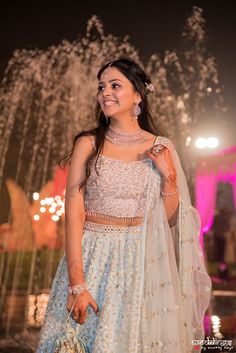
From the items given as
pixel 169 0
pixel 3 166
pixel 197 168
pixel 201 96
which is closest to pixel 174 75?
pixel 201 96

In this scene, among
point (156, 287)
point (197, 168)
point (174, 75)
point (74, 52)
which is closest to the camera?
point (156, 287)

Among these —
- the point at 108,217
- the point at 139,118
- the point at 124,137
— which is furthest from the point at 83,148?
the point at 139,118

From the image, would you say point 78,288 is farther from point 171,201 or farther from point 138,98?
point 138,98

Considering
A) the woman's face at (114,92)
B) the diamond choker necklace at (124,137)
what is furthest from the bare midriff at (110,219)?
the woman's face at (114,92)

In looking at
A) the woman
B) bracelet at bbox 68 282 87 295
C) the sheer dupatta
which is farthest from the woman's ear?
bracelet at bbox 68 282 87 295

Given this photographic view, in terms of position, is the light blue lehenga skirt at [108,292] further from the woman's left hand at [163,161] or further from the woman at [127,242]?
the woman's left hand at [163,161]

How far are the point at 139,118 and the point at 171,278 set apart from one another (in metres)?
0.94

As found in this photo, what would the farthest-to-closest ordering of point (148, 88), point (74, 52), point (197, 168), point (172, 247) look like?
point (197, 168)
point (74, 52)
point (148, 88)
point (172, 247)

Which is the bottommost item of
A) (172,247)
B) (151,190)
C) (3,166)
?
(172,247)

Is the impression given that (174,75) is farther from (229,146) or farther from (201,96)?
(229,146)

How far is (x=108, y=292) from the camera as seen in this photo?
161 cm

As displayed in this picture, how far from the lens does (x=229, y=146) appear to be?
1277 centimetres

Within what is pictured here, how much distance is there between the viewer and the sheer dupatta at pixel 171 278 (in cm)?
169

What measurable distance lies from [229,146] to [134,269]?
38.9 feet
